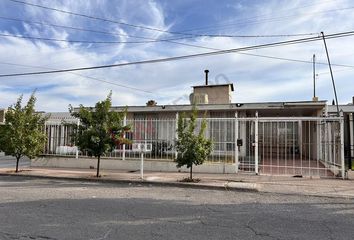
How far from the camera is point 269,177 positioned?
41.8 feet

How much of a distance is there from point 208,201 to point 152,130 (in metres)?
7.73

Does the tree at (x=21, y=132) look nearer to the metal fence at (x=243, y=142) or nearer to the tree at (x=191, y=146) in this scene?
the metal fence at (x=243, y=142)

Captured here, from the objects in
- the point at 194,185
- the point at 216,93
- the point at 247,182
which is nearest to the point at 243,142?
the point at 247,182

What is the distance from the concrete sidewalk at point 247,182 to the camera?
10.1 metres

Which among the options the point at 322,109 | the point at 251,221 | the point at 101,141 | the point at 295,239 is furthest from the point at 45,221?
the point at 322,109

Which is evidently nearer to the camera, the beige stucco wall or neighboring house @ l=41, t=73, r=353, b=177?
neighboring house @ l=41, t=73, r=353, b=177

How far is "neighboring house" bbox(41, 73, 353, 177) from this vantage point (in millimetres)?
13547

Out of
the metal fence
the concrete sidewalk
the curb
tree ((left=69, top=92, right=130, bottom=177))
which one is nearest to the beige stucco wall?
the metal fence

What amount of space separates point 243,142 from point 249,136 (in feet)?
4.77

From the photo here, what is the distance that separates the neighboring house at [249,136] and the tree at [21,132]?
1.50m

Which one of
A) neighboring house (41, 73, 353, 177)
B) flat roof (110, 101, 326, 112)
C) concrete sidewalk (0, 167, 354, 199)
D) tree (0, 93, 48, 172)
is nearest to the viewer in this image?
concrete sidewalk (0, 167, 354, 199)

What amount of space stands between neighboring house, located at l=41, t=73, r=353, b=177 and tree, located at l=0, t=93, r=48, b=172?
59.2 inches

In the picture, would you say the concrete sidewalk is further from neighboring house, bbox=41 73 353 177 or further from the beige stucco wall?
the beige stucco wall

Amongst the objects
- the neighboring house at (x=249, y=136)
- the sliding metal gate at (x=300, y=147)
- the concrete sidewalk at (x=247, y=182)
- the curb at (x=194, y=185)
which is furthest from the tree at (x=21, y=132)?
the sliding metal gate at (x=300, y=147)
